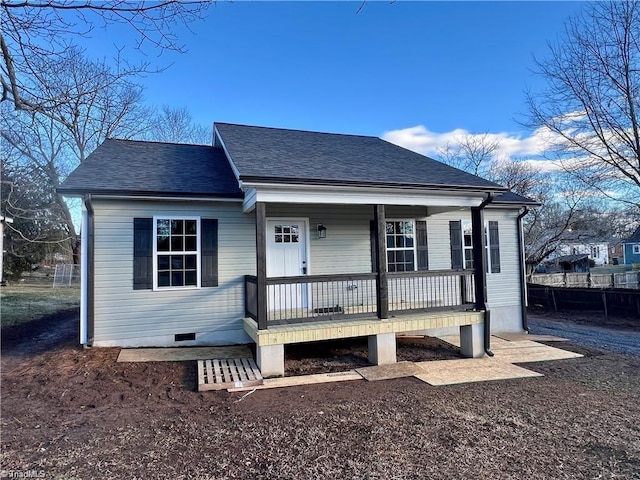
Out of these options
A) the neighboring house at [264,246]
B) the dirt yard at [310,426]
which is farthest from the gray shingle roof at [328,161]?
the dirt yard at [310,426]

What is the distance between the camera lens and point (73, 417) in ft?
13.8

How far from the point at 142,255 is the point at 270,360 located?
316 centimetres

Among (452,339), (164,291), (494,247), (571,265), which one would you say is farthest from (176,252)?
(571,265)

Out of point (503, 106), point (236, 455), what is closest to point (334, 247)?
Answer: point (236, 455)

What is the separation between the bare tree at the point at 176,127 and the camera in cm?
2489

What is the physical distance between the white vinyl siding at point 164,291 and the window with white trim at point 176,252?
141 millimetres

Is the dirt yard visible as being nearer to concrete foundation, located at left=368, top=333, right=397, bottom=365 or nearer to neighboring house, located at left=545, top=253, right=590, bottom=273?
concrete foundation, located at left=368, top=333, right=397, bottom=365

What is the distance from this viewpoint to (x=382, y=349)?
654 cm

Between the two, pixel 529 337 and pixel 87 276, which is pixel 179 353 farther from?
pixel 529 337

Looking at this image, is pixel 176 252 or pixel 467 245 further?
pixel 467 245

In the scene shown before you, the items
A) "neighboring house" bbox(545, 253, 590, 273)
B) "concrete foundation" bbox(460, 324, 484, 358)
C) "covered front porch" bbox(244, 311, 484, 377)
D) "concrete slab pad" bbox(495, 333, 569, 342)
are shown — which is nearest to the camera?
"covered front porch" bbox(244, 311, 484, 377)

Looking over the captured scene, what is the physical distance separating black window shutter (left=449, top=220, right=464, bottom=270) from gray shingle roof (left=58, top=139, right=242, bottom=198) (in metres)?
5.47

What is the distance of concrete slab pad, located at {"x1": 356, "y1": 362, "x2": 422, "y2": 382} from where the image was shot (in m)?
5.87

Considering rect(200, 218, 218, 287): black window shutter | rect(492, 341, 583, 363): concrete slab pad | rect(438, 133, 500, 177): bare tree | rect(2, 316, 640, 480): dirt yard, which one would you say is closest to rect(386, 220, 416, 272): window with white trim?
rect(492, 341, 583, 363): concrete slab pad
